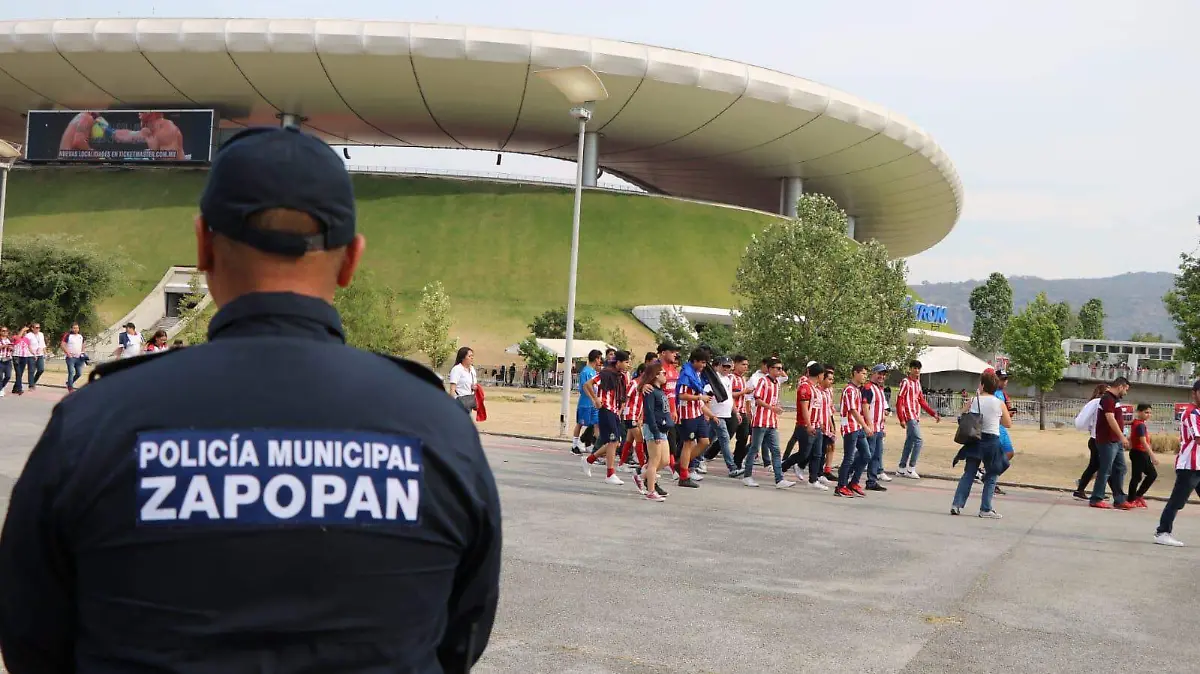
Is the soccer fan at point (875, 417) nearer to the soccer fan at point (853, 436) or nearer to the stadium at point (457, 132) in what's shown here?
the soccer fan at point (853, 436)

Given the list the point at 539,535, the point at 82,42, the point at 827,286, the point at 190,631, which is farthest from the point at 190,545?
the point at 82,42

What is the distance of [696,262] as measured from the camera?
204 ft

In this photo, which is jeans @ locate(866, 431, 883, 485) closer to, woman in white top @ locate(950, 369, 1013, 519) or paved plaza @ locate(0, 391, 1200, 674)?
paved plaza @ locate(0, 391, 1200, 674)

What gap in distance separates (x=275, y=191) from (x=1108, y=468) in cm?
1334

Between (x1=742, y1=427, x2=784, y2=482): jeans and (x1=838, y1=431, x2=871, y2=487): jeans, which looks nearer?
(x1=838, y1=431, x2=871, y2=487): jeans

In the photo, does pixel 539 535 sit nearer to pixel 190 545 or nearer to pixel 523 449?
pixel 190 545

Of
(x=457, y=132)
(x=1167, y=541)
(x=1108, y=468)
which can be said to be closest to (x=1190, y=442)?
(x=1167, y=541)

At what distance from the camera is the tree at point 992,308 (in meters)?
99.8

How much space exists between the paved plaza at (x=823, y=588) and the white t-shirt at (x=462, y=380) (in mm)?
1812

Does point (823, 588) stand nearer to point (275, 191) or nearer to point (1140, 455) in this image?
point (275, 191)

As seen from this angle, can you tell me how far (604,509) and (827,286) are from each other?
1821 centimetres

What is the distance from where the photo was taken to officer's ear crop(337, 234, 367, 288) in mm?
1818

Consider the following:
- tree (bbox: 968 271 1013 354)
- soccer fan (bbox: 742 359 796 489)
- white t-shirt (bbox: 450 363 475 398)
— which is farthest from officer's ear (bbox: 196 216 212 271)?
tree (bbox: 968 271 1013 354)

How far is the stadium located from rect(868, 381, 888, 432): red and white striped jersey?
39.8 meters
